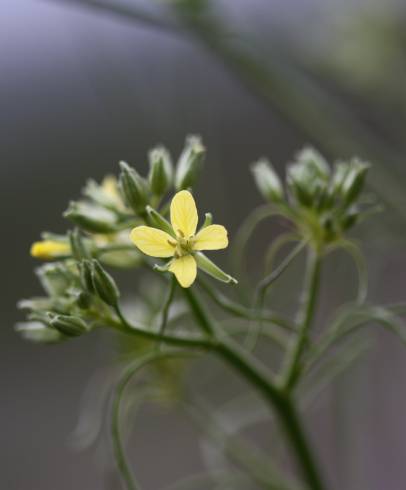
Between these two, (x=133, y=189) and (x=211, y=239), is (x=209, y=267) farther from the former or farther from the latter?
(x=133, y=189)

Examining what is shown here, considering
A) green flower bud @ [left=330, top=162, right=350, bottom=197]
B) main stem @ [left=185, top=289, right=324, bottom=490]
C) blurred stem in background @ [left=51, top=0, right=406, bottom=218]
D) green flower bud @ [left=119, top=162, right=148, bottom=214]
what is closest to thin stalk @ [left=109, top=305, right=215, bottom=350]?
main stem @ [left=185, top=289, right=324, bottom=490]

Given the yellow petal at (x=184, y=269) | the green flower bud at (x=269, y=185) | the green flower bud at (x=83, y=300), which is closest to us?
the yellow petal at (x=184, y=269)

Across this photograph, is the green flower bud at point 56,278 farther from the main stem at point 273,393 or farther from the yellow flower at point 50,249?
the main stem at point 273,393

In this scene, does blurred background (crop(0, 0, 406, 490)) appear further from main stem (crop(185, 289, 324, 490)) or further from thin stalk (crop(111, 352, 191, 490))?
thin stalk (crop(111, 352, 191, 490))

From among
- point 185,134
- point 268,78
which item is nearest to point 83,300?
point 268,78

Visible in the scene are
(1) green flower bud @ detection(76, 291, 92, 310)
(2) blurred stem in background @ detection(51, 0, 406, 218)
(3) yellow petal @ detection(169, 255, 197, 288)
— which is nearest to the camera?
(3) yellow petal @ detection(169, 255, 197, 288)

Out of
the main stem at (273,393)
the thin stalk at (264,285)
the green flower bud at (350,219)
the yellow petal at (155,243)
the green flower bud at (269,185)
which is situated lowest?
the main stem at (273,393)

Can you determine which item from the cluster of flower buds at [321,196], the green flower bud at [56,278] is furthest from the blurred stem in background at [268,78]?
the green flower bud at [56,278]
